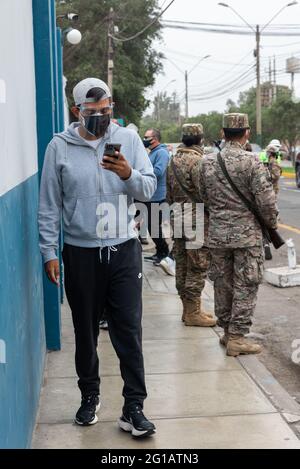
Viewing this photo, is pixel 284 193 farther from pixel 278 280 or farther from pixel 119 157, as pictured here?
pixel 119 157

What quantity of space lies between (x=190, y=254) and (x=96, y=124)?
269cm

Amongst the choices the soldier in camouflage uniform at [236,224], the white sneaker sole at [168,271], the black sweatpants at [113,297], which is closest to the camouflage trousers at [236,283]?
the soldier in camouflage uniform at [236,224]

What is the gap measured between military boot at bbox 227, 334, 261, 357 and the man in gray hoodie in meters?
1.62

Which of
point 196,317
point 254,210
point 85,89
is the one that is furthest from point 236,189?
point 85,89

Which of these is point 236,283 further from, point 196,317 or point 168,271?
point 168,271

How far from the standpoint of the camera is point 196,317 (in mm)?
6180

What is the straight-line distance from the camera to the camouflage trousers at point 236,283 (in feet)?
16.8

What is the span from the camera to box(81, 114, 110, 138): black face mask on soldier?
140 inches

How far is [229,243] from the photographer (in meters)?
5.12

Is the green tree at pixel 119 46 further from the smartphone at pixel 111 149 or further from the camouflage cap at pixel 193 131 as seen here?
the smartphone at pixel 111 149

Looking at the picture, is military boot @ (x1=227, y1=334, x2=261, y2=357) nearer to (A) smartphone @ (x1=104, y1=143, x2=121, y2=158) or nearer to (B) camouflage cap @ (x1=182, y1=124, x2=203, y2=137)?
(B) camouflage cap @ (x1=182, y1=124, x2=203, y2=137)

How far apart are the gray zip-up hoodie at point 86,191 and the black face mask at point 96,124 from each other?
9cm
